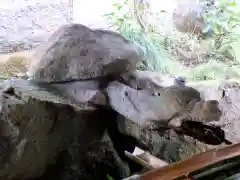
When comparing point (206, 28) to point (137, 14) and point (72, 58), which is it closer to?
point (137, 14)

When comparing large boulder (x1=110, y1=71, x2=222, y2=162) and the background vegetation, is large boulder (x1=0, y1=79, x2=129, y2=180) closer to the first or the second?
large boulder (x1=110, y1=71, x2=222, y2=162)

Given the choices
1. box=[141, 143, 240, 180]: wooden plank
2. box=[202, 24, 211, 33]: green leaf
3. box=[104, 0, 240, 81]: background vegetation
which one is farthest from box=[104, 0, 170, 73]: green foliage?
box=[141, 143, 240, 180]: wooden plank

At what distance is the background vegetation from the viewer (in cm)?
234

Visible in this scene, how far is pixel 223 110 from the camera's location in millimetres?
2596

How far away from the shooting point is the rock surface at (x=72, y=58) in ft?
→ 6.91

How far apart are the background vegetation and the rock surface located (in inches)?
7.4

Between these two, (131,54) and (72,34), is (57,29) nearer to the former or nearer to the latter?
(72,34)

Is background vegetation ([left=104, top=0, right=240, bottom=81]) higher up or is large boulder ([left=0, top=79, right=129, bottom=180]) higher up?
background vegetation ([left=104, top=0, right=240, bottom=81])

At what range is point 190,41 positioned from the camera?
257cm

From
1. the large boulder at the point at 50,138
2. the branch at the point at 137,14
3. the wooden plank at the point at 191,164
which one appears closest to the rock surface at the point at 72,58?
the large boulder at the point at 50,138

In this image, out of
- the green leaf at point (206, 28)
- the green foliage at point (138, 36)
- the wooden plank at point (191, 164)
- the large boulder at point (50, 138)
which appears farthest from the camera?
Result: the green leaf at point (206, 28)

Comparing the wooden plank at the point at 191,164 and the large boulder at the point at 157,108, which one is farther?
the large boulder at the point at 157,108

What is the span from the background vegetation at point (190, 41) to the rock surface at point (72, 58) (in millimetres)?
188

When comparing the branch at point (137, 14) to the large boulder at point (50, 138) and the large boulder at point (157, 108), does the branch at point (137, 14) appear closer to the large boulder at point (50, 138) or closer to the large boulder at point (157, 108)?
the large boulder at point (157, 108)
